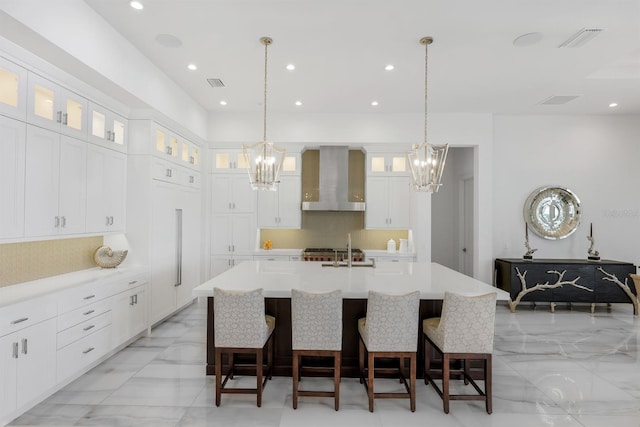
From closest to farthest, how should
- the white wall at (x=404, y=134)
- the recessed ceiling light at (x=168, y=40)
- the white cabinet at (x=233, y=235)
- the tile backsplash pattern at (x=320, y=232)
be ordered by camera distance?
the recessed ceiling light at (x=168, y=40)
the white wall at (x=404, y=134)
the white cabinet at (x=233, y=235)
the tile backsplash pattern at (x=320, y=232)

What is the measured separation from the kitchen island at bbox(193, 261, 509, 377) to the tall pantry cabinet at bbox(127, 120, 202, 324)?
1.47m

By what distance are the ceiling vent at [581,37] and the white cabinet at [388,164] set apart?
10.0 feet

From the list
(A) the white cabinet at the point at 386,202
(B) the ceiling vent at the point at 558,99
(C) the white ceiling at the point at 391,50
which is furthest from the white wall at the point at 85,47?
(B) the ceiling vent at the point at 558,99

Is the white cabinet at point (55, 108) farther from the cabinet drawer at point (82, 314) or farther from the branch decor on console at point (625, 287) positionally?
the branch decor on console at point (625, 287)

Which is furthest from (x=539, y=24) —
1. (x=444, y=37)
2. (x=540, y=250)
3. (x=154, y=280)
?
(x=154, y=280)

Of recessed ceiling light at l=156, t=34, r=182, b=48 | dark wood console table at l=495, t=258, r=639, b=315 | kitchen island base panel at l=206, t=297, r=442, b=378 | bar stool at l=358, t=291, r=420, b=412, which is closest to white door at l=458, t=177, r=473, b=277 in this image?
dark wood console table at l=495, t=258, r=639, b=315

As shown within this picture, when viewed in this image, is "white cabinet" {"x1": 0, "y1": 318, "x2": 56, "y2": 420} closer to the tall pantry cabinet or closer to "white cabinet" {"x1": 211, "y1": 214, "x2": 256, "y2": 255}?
the tall pantry cabinet

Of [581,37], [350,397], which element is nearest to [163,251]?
[350,397]

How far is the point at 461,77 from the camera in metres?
Result: 4.54

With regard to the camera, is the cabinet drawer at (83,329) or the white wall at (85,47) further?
the cabinet drawer at (83,329)

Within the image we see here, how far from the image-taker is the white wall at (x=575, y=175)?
6195 millimetres

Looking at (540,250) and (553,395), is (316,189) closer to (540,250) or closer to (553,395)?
(540,250)

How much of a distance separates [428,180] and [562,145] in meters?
4.49

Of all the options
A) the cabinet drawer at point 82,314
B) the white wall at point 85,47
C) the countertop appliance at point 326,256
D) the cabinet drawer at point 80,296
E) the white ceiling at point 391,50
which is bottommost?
the cabinet drawer at point 82,314
